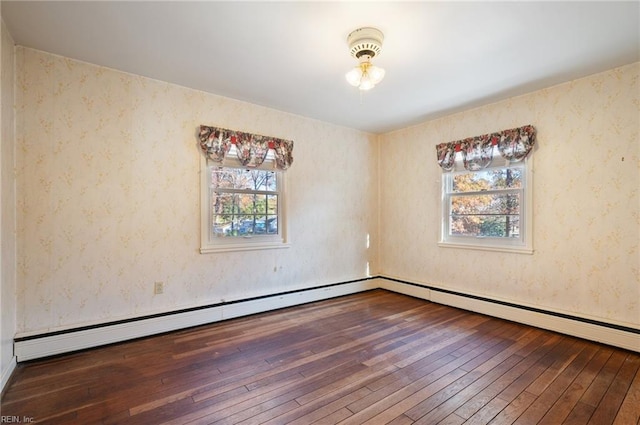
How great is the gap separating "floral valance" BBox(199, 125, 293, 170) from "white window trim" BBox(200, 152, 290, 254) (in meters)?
0.11

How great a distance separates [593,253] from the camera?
115 inches

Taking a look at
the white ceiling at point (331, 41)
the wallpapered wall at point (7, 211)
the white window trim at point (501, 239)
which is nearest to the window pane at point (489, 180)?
the white window trim at point (501, 239)

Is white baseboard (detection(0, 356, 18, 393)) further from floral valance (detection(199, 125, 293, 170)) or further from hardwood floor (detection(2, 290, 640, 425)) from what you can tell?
floral valance (detection(199, 125, 293, 170))

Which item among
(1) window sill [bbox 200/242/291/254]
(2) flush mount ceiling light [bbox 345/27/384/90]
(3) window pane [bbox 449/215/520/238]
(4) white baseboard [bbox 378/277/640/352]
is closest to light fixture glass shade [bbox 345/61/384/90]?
(2) flush mount ceiling light [bbox 345/27/384/90]

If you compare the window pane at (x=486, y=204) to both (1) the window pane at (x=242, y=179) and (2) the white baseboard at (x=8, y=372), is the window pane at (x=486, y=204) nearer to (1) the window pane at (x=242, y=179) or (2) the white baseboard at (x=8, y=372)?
(1) the window pane at (x=242, y=179)

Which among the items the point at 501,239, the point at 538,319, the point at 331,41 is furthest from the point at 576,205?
the point at 331,41

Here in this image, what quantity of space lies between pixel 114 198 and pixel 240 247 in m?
1.36

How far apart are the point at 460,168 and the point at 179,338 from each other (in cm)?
388

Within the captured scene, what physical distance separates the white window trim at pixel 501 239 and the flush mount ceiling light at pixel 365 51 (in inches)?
84.9

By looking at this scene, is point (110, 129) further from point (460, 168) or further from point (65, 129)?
point (460, 168)

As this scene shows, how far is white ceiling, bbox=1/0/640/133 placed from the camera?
2.00m

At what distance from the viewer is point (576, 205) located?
301 cm

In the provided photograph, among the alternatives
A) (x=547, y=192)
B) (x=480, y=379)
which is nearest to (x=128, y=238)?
(x=480, y=379)

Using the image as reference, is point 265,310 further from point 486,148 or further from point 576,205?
point 576,205
